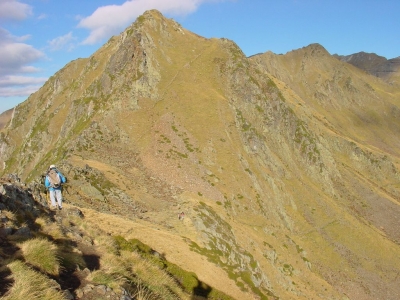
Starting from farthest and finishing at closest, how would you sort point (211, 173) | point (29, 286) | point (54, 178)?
point (211, 173), point (54, 178), point (29, 286)

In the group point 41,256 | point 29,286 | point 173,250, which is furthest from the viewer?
point 173,250

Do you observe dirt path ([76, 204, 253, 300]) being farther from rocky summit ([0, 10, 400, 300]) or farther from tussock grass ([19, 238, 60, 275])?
tussock grass ([19, 238, 60, 275])

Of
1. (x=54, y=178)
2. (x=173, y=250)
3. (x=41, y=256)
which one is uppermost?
(x=54, y=178)

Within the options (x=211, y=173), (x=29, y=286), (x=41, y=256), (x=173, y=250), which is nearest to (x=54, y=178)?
(x=41, y=256)

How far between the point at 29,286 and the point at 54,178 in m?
15.3

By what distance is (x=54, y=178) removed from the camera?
23219 mm

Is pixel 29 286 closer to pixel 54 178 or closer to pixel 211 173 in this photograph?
pixel 54 178

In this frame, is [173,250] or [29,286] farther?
[173,250]

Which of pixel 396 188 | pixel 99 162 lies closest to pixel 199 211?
pixel 99 162

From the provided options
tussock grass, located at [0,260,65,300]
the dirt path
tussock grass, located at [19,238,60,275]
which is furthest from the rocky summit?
tussock grass, located at [0,260,65,300]

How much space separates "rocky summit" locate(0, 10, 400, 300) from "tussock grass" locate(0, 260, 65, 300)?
18892mm

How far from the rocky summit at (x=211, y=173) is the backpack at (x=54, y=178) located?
7.94 meters

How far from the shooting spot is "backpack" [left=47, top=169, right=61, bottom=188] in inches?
912

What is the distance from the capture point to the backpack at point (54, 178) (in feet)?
76.0
